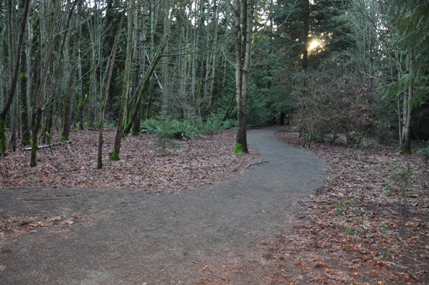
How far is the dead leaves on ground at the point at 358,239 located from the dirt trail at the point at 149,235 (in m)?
Result: 0.40

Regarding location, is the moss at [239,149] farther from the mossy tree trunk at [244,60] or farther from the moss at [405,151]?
the moss at [405,151]

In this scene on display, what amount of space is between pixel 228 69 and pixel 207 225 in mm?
28672

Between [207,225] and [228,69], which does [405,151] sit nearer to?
[207,225]

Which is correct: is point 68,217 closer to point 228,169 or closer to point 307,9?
point 228,169

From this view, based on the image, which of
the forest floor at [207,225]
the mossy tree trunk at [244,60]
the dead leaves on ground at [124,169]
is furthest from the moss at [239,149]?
the forest floor at [207,225]

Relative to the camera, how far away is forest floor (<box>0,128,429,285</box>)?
160 inches

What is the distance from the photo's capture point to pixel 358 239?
201 inches

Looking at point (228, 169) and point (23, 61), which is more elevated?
point (23, 61)

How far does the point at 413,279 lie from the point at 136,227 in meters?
4.19

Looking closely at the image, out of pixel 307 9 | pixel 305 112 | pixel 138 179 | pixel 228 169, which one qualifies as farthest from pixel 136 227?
pixel 307 9

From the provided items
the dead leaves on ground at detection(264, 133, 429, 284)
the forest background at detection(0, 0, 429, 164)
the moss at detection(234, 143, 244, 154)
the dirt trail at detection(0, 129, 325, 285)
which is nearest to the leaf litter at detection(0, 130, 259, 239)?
the moss at detection(234, 143, 244, 154)

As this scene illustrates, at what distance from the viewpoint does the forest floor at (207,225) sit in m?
4.07

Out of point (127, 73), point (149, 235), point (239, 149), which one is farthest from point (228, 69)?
point (149, 235)

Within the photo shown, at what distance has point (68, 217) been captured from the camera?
19.5 feet
